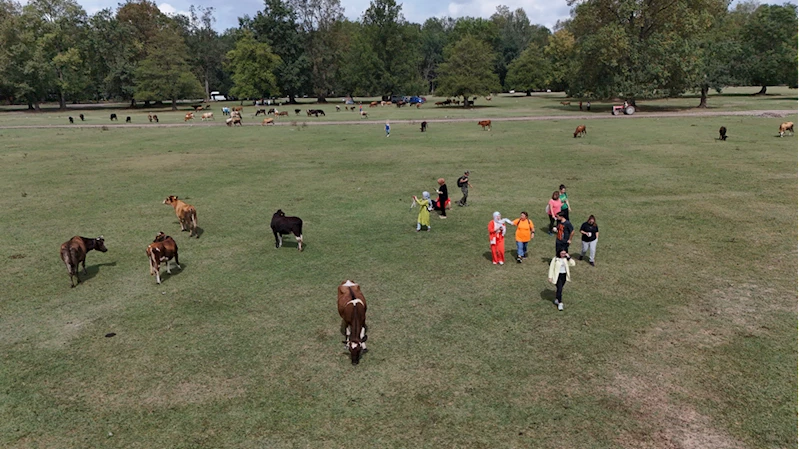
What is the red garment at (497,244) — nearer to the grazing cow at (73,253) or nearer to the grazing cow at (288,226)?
the grazing cow at (288,226)

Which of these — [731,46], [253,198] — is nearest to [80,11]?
[253,198]

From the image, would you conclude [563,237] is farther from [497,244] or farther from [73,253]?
[73,253]

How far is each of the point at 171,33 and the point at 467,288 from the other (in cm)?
10576

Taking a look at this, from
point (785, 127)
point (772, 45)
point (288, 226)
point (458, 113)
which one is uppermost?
point (772, 45)

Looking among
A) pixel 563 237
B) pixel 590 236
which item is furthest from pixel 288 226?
pixel 590 236

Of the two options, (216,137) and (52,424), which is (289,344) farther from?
(216,137)

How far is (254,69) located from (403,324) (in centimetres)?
9438

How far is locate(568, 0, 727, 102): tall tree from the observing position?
54.7m

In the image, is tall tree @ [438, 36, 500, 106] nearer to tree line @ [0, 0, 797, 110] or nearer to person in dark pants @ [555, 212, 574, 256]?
tree line @ [0, 0, 797, 110]

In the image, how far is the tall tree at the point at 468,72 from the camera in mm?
74625

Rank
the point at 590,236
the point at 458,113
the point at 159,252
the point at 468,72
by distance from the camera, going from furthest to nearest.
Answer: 1. the point at 468,72
2. the point at 458,113
3. the point at 590,236
4. the point at 159,252

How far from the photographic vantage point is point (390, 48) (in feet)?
321

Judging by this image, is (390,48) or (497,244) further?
(390,48)

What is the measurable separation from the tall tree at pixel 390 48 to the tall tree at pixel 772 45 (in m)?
61.6
